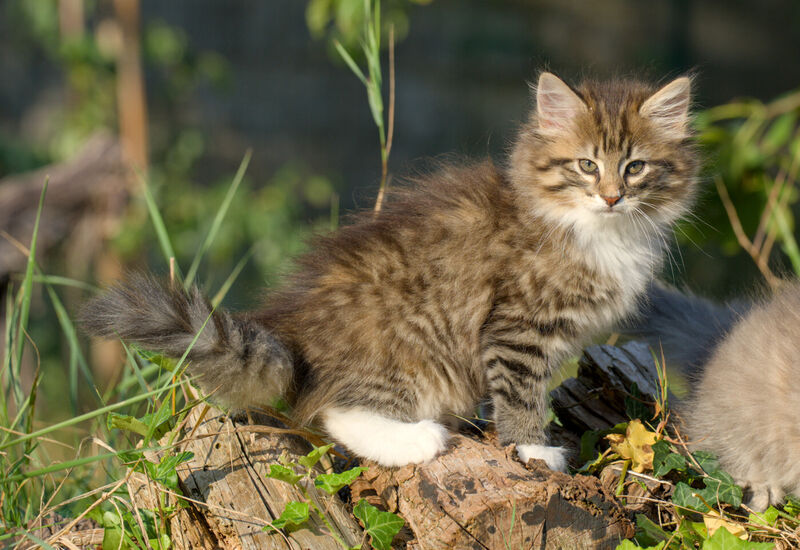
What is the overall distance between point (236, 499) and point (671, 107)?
167 cm

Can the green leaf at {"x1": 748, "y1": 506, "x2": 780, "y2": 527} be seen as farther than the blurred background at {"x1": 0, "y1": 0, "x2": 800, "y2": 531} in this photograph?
No

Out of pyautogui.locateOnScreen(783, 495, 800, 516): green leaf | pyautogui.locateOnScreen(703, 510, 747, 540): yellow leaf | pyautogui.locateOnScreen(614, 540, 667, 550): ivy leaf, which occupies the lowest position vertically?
pyautogui.locateOnScreen(783, 495, 800, 516): green leaf

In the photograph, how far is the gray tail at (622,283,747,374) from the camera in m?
2.38

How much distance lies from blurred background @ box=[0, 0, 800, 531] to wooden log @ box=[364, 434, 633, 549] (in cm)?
150

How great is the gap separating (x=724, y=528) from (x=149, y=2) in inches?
228

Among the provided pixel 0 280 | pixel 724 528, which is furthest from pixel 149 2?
pixel 724 528

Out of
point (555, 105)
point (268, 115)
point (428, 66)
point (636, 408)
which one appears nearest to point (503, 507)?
point (636, 408)

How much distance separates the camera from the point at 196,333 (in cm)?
189

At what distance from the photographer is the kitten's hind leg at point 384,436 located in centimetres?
197

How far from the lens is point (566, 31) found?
718 cm

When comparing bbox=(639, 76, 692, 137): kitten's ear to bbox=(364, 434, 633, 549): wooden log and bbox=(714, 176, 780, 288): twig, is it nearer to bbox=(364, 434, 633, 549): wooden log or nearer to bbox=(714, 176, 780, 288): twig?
bbox=(714, 176, 780, 288): twig

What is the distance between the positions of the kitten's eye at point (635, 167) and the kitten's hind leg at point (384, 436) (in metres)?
0.94

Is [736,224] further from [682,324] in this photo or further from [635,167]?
[635,167]

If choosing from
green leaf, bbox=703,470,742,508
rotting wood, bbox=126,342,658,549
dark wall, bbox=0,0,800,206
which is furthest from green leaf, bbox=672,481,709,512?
dark wall, bbox=0,0,800,206
